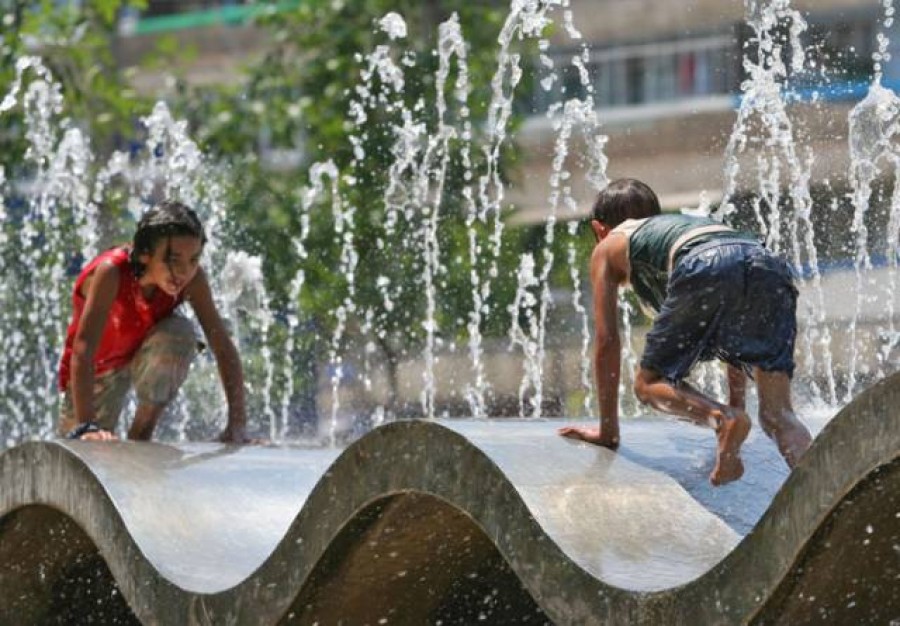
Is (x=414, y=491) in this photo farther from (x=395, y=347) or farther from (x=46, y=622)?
(x=395, y=347)

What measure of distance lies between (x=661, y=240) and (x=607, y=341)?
0.31 m

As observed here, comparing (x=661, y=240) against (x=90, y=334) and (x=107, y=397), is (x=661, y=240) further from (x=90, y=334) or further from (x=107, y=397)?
(x=107, y=397)

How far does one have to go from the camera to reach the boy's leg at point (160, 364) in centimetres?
708

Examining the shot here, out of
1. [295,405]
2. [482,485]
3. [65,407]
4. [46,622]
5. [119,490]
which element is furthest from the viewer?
[295,405]

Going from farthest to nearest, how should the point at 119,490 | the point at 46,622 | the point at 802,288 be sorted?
the point at 802,288
the point at 46,622
the point at 119,490

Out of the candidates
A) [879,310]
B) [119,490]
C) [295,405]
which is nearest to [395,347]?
[295,405]

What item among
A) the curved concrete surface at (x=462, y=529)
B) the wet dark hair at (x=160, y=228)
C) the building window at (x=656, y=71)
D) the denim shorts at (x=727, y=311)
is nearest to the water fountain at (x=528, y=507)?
the curved concrete surface at (x=462, y=529)

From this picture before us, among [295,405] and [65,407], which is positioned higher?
[65,407]

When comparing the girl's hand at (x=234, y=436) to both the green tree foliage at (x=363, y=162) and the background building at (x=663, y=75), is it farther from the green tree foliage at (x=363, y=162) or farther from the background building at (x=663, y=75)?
the green tree foliage at (x=363, y=162)

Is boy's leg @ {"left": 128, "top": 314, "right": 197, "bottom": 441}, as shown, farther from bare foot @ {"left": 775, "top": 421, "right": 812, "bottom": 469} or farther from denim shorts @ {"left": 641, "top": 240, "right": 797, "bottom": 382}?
bare foot @ {"left": 775, "top": 421, "right": 812, "bottom": 469}

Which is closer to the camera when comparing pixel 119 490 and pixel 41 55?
pixel 119 490

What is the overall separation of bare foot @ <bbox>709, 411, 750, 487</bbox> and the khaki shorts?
2.53 m

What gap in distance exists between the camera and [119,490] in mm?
5848

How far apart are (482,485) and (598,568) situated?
1.22ft
